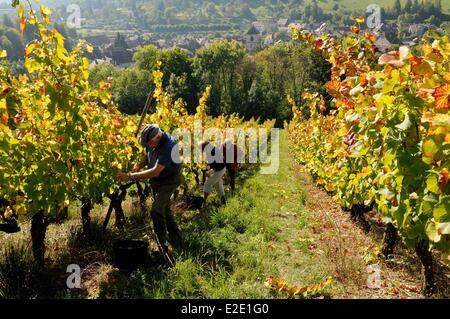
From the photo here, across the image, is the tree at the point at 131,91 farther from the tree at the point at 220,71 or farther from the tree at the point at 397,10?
the tree at the point at 397,10

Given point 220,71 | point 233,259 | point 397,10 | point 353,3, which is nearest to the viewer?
point 233,259

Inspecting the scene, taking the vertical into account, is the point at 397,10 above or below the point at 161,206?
above

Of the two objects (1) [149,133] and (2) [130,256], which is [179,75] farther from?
(2) [130,256]

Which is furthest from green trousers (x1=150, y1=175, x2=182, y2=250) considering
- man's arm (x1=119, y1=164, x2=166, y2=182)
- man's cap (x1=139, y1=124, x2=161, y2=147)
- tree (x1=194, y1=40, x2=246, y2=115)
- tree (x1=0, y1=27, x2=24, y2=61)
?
tree (x1=0, y1=27, x2=24, y2=61)

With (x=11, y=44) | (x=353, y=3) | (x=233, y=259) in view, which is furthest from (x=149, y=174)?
(x=353, y=3)

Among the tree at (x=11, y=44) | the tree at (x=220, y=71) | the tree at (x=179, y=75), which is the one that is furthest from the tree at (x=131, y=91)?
the tree at (x=11, y=44)

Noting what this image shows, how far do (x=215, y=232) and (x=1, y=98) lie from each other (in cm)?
334

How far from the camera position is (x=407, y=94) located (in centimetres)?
281

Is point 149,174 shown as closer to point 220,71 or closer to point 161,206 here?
point 161,206

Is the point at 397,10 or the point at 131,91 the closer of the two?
Answer: the point at 131,91

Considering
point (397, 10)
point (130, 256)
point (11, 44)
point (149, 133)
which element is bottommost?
point (130, 256)

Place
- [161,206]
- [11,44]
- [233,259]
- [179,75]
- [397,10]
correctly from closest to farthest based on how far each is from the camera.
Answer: [233,259]
[161,206]
[179,75]
[11,44]
[397,10]

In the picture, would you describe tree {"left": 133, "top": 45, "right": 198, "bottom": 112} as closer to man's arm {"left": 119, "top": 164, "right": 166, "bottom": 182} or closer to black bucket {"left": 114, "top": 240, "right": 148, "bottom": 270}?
man's arm {"left": 119, "top": 164, "right": 166, "bottom": 182}

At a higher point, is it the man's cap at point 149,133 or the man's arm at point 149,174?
the man's cap at point 149,133
